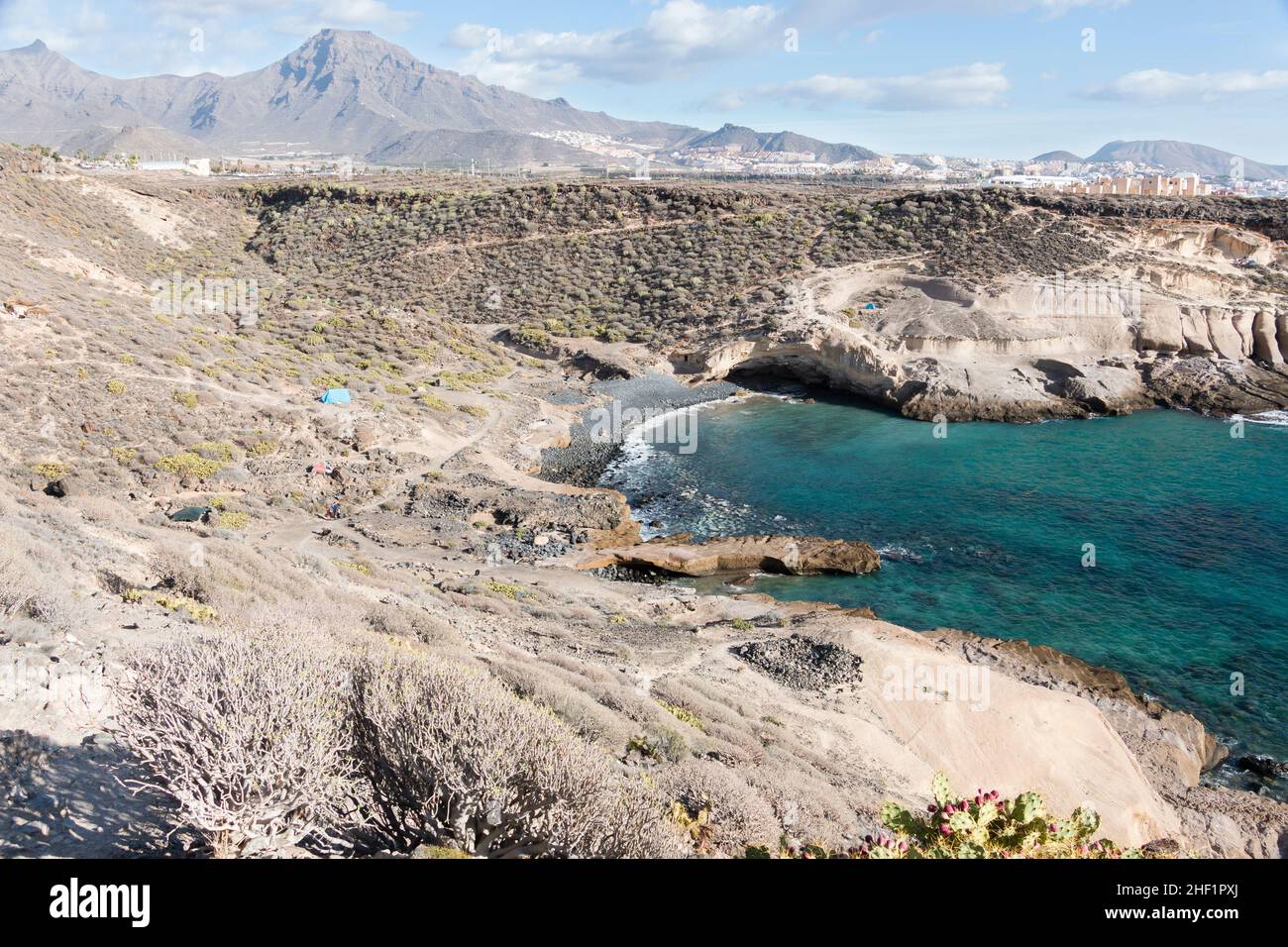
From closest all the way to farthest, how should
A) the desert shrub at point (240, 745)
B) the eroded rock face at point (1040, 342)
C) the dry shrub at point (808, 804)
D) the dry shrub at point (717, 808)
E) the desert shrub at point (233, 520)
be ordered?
the desert shrub at point (240, 745) → the dry shrub at point (717, 808) → the dry shrub at point (808, 804) → the desert shrub at point (233, 520) → the eroded rock face at point (1040, 342)

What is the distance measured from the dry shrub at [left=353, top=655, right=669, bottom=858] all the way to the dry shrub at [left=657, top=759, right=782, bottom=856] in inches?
80.0

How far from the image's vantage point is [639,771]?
11047mm

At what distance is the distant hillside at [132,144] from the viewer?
516ft

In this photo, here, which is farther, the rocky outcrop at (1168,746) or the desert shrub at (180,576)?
the rocky outcrop at (1168,746)

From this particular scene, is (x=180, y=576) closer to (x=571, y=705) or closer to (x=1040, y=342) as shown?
(x=571, y=705)

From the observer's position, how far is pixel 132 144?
162m

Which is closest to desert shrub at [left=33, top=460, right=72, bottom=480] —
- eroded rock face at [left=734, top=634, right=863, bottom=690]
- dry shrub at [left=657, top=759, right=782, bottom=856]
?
eroded rock face at [left=734, top=634, right=863, bottom=690]

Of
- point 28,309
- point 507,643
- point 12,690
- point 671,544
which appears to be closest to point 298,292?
point 28,309

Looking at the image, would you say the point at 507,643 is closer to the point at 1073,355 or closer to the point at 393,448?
the point at 393,448

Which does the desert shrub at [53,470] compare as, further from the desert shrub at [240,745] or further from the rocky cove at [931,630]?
the desert shrub at [240,745]

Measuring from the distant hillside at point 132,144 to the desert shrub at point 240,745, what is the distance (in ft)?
596

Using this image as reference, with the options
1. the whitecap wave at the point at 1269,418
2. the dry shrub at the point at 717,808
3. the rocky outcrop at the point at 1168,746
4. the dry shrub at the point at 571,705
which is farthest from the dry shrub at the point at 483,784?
the whitecap wave at the point at 1269,418

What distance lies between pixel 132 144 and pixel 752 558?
191 m

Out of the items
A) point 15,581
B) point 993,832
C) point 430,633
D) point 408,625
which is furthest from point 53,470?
point 993,832
